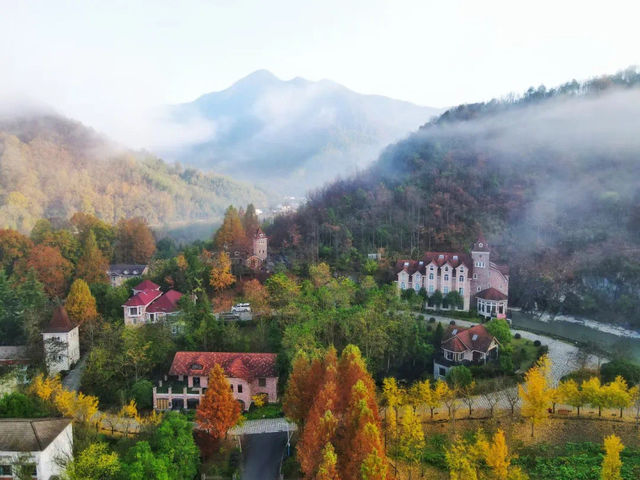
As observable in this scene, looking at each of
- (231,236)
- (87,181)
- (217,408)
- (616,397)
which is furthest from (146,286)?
(87,181)

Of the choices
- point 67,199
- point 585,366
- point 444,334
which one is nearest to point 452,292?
point 444,334

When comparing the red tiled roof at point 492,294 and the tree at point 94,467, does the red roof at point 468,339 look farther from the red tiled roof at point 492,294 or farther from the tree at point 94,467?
the tree at point 94,467

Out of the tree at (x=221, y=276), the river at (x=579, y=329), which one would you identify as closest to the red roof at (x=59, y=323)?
the tree at (x=221, y=276)

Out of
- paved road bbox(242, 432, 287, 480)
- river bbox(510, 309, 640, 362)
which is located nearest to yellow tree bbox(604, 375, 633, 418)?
river bbox(510, 309, 640, 362)

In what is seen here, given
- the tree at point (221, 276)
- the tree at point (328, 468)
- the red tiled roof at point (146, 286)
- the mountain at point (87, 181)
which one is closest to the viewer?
the tree at point (328, 468)

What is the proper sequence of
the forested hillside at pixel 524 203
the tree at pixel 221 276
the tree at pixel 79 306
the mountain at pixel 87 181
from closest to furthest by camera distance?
the tree at pixel 79 306 < the tree at pixel 221 276 < the forested hillside at pixel 524 203 < the mountain at pixel 87 181
